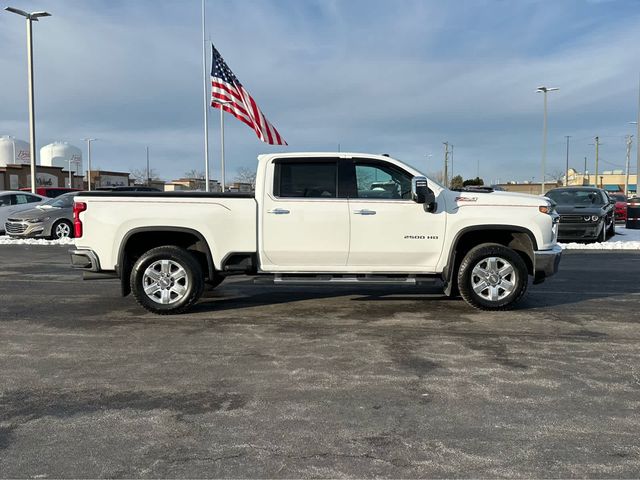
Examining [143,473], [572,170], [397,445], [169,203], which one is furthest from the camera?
[572,170]

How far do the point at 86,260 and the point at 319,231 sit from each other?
2.95 m

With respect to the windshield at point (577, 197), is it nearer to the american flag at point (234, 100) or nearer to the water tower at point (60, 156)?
the american flag at point (234, 100)

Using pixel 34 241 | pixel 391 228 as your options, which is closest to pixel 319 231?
pixel 391 228

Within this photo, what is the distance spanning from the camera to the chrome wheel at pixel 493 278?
22.8 ft

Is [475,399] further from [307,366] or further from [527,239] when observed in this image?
[527,239]

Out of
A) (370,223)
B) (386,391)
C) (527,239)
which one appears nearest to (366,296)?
(370,223)

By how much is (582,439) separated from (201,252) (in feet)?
16.4

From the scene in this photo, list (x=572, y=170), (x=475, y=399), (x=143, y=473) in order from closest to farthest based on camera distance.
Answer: (x=143, y=473) < (x=475, y=399) < (x=572, y=170)

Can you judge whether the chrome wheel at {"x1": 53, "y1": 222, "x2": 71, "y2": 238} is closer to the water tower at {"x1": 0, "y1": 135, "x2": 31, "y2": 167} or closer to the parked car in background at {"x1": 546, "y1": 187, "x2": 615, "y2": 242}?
the parked car in background at {"x1": 546, "y1": 187, "x2": 615, "y2": 242}

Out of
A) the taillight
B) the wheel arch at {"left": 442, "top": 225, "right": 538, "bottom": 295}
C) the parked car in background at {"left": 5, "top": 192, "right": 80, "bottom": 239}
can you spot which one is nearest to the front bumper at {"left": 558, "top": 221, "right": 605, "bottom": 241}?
the wheel arch at {"left": 442, "top": 225, "right": 538, "bottom": 295}

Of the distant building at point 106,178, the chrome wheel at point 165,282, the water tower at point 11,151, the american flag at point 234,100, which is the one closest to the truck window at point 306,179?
the chrome wheel at point 165,282

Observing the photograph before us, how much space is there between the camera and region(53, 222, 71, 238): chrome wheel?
16703mm

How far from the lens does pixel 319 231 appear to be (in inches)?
269

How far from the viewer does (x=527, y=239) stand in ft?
23.3
